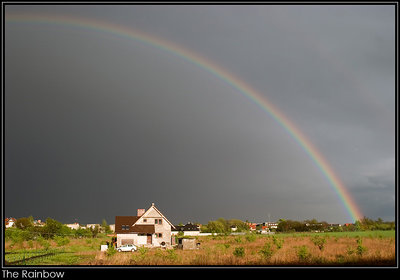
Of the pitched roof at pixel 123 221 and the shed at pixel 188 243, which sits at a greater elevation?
the pitched roof at pixel 123 221

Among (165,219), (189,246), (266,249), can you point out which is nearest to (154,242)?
(165,219)

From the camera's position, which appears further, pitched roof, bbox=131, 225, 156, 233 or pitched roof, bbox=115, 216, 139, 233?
pitched roof, bbox=115, 216, 139, 233

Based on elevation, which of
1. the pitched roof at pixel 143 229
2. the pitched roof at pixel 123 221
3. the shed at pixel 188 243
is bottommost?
the shed at pixel 188 243

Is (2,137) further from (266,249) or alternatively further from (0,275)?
(266,249)

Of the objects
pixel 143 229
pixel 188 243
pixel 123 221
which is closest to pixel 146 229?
pixel 143 229

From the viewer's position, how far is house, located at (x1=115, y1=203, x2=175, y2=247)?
163 feet

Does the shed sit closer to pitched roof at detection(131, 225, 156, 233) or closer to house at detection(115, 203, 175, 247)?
house at detection(115, 203, 175, 247)

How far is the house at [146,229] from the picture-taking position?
49.6 metres

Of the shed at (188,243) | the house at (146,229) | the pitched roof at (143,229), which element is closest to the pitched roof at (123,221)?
the house at (146,229)

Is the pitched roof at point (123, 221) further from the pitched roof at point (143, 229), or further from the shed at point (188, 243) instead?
the shed at point (188, 243)

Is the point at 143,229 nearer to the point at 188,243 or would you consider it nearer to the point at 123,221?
the point at 123,221

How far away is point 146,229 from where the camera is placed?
2004 inches

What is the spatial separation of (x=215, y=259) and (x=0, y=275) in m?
13.0

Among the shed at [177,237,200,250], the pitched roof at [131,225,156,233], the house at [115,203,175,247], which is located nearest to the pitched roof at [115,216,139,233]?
the house at [115,203,175,247]
